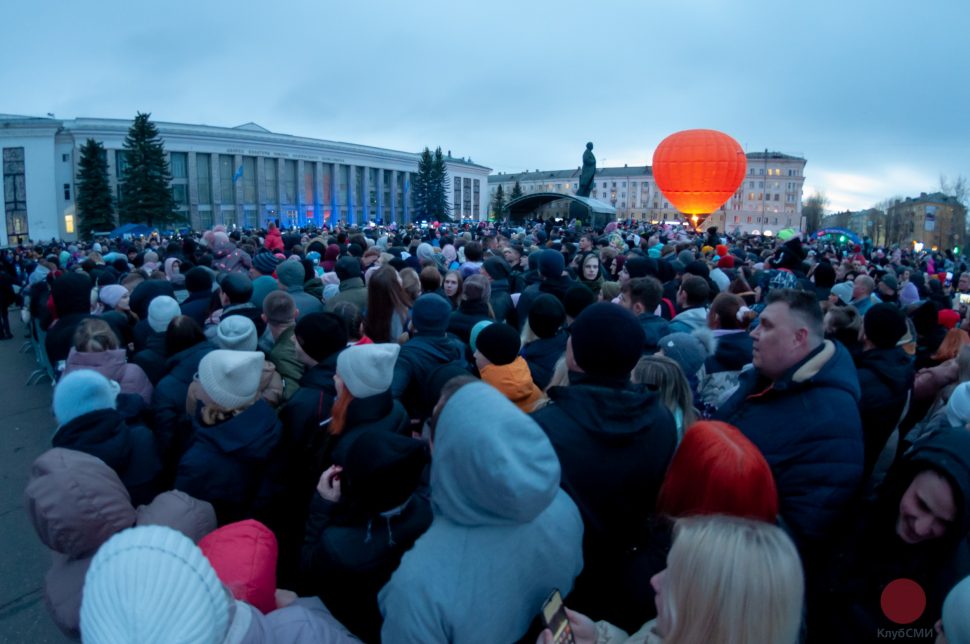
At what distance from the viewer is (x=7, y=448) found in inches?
229

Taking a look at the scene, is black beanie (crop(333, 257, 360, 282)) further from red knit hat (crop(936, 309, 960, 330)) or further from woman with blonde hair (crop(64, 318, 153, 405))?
red knit hat (crop(936, 309, 960, 330))

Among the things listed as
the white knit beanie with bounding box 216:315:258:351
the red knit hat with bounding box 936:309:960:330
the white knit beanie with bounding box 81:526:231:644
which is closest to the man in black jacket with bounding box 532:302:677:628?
the white knit beanie with bounding box 81:526:231:644

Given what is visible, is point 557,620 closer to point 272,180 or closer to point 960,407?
point 960,407

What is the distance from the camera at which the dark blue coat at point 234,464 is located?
2.72m

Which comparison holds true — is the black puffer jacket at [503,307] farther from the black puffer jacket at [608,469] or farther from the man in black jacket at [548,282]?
the black puffer jacket at [608,469]

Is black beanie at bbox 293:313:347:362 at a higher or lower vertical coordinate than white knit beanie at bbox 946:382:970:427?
higher

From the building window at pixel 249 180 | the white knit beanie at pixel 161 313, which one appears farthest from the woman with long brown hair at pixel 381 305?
the building window at pixel 249 180

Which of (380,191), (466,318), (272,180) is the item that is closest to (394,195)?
(380,191)

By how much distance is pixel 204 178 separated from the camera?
60.3m

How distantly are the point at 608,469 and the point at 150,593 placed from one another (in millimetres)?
1454

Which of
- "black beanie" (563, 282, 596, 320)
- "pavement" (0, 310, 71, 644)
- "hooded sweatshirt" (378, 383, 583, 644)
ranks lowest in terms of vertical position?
"pavement" (0, 310, 71, 644)

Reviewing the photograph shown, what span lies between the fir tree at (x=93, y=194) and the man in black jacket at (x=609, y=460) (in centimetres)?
5473

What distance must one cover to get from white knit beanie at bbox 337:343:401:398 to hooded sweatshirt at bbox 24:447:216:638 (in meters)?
0.98

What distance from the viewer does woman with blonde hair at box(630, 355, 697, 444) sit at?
8.96 ft
